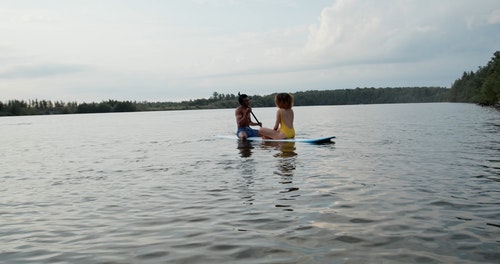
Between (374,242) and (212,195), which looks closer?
(374,242)

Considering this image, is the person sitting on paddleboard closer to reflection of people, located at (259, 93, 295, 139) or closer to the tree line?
reflection of people, located at (259, 93, 295, 139)

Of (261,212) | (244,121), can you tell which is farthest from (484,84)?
(261,212)

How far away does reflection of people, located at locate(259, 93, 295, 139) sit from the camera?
1883 centimetres

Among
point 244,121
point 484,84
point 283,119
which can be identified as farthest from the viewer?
point 484,84

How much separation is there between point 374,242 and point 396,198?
2.81 metres

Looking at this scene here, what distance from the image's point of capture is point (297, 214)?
7.11 metres

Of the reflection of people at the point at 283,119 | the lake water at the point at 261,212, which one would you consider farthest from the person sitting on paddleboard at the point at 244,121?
the lake water at the point at 261,212

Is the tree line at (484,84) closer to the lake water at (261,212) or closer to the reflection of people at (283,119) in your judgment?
the reflection of people at (283,119)

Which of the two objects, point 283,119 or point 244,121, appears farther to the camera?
point 244,121

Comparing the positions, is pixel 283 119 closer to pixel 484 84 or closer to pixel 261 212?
pixel 261 212

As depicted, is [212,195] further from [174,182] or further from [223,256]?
[223,256]

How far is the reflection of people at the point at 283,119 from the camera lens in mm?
18828

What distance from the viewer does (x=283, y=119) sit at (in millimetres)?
19906

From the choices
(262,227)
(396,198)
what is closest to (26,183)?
(262,227)
